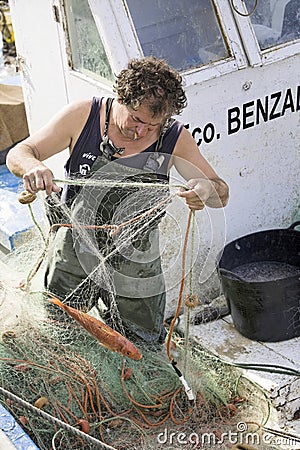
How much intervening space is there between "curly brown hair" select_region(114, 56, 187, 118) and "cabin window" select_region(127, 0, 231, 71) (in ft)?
3.01

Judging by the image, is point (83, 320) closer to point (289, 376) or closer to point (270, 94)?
point (289, 376)

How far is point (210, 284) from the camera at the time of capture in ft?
17.6

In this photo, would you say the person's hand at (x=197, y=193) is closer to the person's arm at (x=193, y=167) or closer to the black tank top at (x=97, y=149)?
the person's arm at (x=193, y=167)

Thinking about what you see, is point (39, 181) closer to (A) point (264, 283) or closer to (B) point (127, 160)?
(B) point (127, 160)

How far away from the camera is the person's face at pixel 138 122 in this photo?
12.5 feet

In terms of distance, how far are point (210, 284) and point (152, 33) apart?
71.8 inches

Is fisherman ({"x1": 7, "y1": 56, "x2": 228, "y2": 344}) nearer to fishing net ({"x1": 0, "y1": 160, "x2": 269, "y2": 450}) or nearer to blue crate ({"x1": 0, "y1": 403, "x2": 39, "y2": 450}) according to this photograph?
fishing net ({"x1": 0, "y1": 160, "x2": 269, "y2": 450})

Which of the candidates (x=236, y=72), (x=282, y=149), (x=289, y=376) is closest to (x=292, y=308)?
(x=289, y=376)

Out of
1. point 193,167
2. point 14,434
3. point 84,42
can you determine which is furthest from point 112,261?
point 84,42

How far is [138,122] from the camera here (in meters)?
3.86

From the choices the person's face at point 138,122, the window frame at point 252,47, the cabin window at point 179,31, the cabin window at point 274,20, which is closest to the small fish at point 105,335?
the person's face at point 138,122

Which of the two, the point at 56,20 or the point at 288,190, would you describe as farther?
the point at 288,190

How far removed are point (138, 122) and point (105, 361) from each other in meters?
1.44

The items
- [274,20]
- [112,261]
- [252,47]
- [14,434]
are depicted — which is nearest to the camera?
[14,434]
